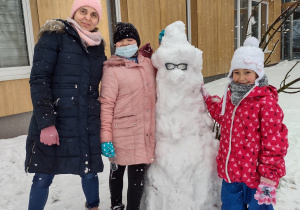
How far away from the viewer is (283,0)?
52.3ft

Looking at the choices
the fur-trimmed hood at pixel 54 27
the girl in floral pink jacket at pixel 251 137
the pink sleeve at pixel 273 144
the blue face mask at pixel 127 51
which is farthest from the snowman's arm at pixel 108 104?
the pink sleeve at pixel 273 144

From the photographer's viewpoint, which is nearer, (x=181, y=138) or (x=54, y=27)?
(x=54, y=27)

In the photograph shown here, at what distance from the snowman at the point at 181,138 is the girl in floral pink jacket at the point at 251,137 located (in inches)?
7.2

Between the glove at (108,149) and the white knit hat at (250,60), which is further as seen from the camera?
the glove at (108,149)

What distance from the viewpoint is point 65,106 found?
1.97 m

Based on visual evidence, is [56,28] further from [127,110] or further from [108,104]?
[127,110]

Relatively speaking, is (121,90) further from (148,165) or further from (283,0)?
(283,0)

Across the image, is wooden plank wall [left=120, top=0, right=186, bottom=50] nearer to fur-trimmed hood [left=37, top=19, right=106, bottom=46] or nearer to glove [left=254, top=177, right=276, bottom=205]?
fur-trimmed hood [left=37, top=19, right=106, bottom=46]

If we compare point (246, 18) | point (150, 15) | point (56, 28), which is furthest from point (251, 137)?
point (246, 18)

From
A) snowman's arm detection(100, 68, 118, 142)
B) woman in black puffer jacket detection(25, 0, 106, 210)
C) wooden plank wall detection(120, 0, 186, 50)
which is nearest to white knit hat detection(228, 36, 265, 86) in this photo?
snowman's arm detection(100, 68, 118, 142)

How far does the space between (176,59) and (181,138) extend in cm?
61

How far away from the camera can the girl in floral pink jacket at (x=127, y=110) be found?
2088 mm

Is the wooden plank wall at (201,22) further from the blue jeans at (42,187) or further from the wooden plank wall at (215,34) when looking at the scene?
the blue jeans at (42,187)

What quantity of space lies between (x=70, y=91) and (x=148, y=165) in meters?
0.87
